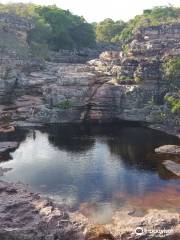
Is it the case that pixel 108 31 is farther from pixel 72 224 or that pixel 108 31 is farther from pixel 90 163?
pixel 72 224

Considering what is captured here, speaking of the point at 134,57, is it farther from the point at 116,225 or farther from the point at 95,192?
the point at 116,225

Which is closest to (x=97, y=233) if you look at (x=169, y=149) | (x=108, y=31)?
(x=169, y=149)

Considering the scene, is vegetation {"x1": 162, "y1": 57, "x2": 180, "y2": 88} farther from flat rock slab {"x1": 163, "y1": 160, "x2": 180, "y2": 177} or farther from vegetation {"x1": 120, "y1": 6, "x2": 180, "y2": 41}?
vegetation {"x1": 120, "y1": 6, "x2": 180, "y2": 41}

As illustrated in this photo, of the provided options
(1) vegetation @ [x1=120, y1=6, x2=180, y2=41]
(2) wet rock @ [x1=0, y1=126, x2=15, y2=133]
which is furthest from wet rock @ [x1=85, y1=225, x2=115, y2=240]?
(1) vegetation @ [x1=120, y1=6, x2=180, y2=41]

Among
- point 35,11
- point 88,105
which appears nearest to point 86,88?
point 88,105

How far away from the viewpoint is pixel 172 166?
60688 millimetres

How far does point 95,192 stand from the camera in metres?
51.6

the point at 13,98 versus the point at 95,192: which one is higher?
the point at 13,98

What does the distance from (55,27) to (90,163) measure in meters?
96.2

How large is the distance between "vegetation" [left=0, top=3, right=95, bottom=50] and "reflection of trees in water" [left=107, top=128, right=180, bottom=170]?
69.4 meters

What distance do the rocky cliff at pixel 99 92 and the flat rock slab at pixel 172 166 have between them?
19.3 metres

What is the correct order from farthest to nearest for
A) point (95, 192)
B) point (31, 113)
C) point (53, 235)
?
point (31, 113) → point (95, 192) → point (53, 235)

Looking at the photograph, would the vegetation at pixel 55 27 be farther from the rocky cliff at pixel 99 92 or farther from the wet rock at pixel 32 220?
the wet rock at pixel 32 220

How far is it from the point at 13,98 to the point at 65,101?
14213mm
